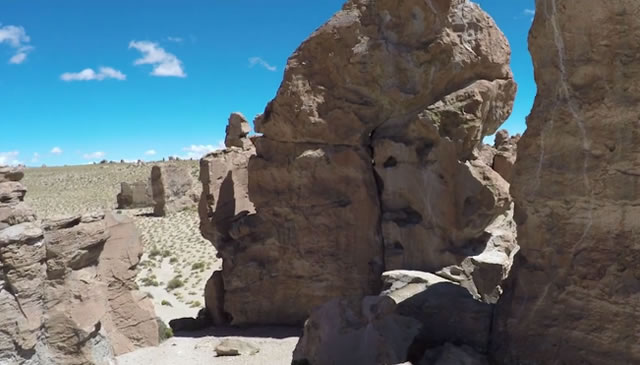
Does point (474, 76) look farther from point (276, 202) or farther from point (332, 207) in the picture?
point (276, 202)

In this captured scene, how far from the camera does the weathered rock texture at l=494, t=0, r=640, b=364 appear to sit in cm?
562

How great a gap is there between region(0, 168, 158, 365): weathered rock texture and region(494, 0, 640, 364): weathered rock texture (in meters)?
7.53

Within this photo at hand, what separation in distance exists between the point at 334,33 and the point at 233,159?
16.6ft

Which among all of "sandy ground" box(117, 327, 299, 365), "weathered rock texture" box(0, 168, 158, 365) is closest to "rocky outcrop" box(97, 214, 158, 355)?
"weathered rock texture" box(0, 168, 158, 365)

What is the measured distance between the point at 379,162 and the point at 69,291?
683 centimetres

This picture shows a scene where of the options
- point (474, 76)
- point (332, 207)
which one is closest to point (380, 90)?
point (474, 76)

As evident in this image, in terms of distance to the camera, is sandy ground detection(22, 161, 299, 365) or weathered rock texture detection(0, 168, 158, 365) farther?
sandy ground detection(22, 161, 299, 365)

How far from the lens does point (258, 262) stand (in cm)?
A: 1256

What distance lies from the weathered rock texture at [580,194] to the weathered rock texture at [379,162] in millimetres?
3961

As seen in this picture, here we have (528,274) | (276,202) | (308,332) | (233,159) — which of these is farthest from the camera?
(233,159)

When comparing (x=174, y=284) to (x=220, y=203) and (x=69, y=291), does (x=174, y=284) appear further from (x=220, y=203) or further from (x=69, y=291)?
(x=69, y=291)

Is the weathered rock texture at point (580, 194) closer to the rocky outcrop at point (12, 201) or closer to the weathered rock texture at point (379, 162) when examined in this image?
the weathered rock texture at point (379, 162)

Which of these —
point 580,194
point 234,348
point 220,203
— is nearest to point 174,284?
point 220,203

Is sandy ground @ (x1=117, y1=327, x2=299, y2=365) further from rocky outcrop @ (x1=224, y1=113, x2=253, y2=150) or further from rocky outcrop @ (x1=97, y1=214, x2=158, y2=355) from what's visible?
rocky outcrop @ (x1=224, y1=113, x2=253, y2=150)
